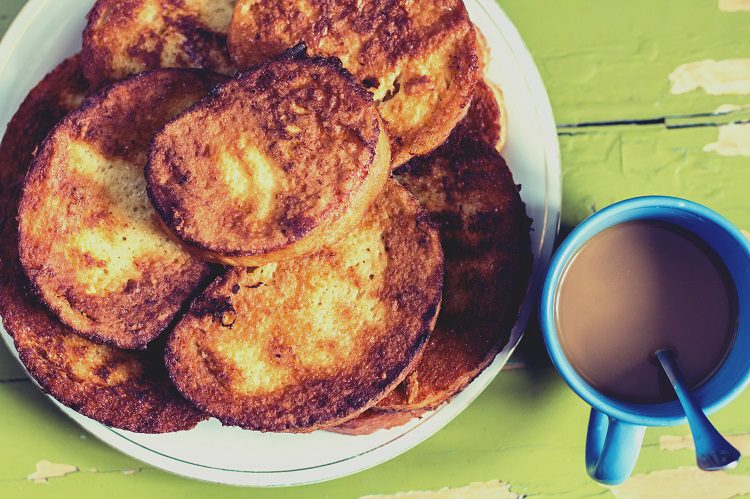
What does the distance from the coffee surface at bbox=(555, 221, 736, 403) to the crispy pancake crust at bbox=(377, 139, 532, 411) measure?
0.13 m

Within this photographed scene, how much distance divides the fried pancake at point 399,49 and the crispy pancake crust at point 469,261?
14 cm

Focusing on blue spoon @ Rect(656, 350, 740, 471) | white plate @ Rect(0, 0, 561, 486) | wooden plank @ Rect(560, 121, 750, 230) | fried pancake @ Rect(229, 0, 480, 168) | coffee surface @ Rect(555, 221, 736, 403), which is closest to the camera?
blue spoon @ Rect(656, 350, 740, 471)

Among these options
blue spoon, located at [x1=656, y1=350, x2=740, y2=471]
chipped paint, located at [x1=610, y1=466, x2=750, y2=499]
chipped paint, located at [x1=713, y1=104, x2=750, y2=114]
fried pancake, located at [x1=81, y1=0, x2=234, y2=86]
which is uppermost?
fried pancake, located at [x1=81, y1=0, x2=234, y2=86]

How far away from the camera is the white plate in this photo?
1637mm

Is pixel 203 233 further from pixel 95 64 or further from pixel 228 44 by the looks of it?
pixel 95 64

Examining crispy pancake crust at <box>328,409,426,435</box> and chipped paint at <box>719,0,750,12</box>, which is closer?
crispy pancake crust at <box>328,409,426,435</box>

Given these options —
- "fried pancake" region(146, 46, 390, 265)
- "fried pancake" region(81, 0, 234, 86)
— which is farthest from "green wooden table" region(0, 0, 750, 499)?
"fried pancake" region(146, 46, 390, 265)

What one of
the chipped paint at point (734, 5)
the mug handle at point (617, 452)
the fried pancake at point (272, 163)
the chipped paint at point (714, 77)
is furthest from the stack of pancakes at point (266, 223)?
the chipped paint at point (734, 5)

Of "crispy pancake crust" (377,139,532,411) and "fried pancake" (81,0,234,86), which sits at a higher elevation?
"fried pancake" (81,0,234,86)

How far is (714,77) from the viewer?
6.01 ft

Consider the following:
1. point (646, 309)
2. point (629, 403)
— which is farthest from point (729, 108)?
point (629, 403)

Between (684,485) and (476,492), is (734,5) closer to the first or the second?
(684,485)

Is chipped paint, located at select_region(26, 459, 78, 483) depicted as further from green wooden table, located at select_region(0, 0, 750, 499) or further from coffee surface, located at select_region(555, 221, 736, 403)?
coffee surface, located at select_region(555, 221, 736, 403)

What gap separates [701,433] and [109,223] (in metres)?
1.21
